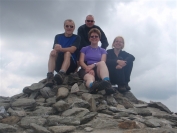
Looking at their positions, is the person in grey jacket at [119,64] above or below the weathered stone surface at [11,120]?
above

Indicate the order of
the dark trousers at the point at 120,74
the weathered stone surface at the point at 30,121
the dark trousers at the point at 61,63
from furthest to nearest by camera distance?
the dark trousers at the point at 120,74
the dark trousers at the point at 61,63
the weathered stone surface at the point at 30,121

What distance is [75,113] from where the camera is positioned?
692 cm

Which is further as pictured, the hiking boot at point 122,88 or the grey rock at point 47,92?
the hiking boot at point 122,88

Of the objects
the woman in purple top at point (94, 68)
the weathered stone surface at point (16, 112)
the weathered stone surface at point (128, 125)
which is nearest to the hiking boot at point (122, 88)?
the woman in purple top at point (94, 68)

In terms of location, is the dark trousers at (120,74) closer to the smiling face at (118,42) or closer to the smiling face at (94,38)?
the smiling face at (118,42)

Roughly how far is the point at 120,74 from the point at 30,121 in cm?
430

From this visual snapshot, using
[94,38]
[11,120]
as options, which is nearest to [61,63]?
[94,38]

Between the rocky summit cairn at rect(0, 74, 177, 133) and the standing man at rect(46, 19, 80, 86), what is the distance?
0.39 m

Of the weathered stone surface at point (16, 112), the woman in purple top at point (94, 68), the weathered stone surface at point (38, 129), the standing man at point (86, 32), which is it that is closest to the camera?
the weathered stone surface at point (38, 129)

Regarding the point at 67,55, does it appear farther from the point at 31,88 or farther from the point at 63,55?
the point at 31,88

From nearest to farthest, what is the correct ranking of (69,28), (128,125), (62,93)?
(128,125), (62,93), (69,28)

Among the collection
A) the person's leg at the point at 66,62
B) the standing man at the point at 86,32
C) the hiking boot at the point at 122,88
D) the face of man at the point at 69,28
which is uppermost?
the standing man at the point at 86,32

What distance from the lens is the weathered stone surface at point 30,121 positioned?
6.44 m

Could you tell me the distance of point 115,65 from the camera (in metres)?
9.77
